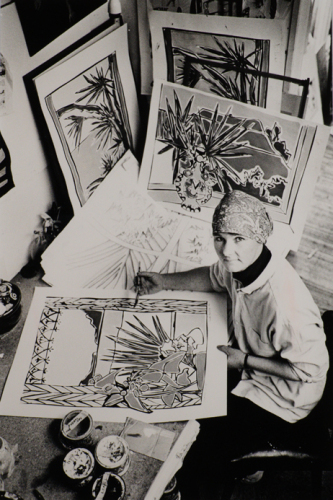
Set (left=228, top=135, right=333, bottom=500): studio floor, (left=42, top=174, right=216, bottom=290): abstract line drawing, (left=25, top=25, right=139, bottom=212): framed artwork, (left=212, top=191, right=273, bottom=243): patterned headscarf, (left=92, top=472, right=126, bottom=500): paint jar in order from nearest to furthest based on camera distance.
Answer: (left=92, top=472, right=126, bottom=500): paint jar < (left=212, top=191, right=273, bottom=243): patterned headscarf < (left=25, top=25, right=139, bottom=212): framed artwork < (left=42, top=174, right=216, bottom=290): abstract line drawing < (left=228, top=135, right=333, bottom=500): studio floor

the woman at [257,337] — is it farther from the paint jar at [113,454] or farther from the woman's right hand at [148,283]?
the paint jar at [113,454]

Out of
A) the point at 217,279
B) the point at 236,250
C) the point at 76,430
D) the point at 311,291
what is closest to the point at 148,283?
the point at 217,279

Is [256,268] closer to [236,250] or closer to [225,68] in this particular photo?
[236,250]

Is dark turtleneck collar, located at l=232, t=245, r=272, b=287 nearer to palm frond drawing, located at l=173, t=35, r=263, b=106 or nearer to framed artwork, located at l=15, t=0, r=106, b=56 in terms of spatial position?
palm frond drawing, located at l=173, t=35, r=263, b=106

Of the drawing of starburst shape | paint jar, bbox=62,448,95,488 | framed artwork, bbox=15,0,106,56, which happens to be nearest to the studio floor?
the drawing of starburst shape

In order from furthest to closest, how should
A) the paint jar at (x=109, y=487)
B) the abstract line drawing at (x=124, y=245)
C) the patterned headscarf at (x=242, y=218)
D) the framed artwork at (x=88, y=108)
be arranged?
1. the abstract line drawing at (x=124, y=245)
2. the framed artwork at (x=88, y=108)
3. the patterned headscarf at (x=242, y=218)
4. the paint jar at (x=109, y=487)

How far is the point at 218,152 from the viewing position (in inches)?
49.9

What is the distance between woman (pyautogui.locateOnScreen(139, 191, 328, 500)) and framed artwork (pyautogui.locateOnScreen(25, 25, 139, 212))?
0.34 m

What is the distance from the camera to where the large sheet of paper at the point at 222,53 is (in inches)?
41.1

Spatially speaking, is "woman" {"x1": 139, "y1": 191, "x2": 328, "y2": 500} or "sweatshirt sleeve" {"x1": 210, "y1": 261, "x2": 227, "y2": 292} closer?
"woman" {"x1": 139, "y1": 191, "x2": 328, "y2": 500}

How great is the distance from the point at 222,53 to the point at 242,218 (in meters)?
0.49

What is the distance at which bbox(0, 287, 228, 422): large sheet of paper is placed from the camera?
0.88m

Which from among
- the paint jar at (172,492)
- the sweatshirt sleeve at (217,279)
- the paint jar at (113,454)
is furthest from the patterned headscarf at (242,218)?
the paint jar at (172,492)

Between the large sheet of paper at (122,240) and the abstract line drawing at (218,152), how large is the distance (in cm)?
Result: 6
